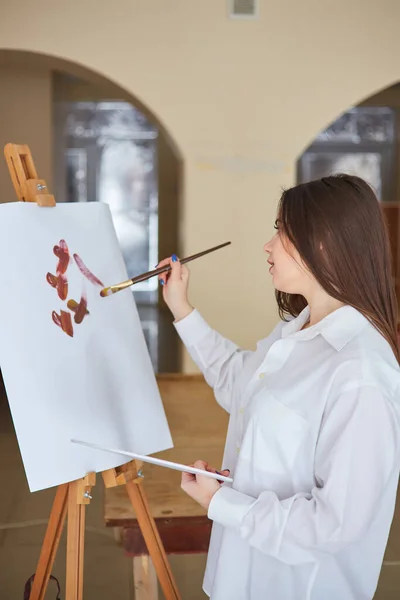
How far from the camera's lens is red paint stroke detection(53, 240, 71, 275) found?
1860 mm

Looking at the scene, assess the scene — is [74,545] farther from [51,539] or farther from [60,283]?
[60,283]

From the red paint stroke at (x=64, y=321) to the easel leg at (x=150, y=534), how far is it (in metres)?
0.40

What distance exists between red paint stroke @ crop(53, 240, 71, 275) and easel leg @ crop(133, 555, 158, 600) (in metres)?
0.96

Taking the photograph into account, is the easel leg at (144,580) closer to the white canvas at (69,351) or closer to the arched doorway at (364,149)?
the white canvas at (69,351)

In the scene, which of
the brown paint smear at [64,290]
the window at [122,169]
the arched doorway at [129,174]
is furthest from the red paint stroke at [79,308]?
the window at [122,169]

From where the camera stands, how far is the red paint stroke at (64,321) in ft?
5.92

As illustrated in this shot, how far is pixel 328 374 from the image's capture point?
1.36m

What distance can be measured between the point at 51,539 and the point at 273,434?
2.41 feet

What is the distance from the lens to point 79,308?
1890 millimetres

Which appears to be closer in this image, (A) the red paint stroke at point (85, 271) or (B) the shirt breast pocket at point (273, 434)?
(B) the shirt breast pocket at point (273, 434)

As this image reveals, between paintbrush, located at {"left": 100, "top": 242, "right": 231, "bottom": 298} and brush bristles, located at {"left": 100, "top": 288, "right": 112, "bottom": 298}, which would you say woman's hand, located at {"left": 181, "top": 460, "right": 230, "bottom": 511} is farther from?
brush bristles, located at {"left": 100, "top": 288, "right": 112, "bottom": 298}

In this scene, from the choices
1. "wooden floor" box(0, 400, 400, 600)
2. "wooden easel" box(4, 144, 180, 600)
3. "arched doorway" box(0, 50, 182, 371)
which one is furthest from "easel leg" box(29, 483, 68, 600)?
"arched doorway" box(0, 50, 182, 371)

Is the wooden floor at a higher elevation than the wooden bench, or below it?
below

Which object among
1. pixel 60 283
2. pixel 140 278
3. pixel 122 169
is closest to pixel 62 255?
pixel 60 283
